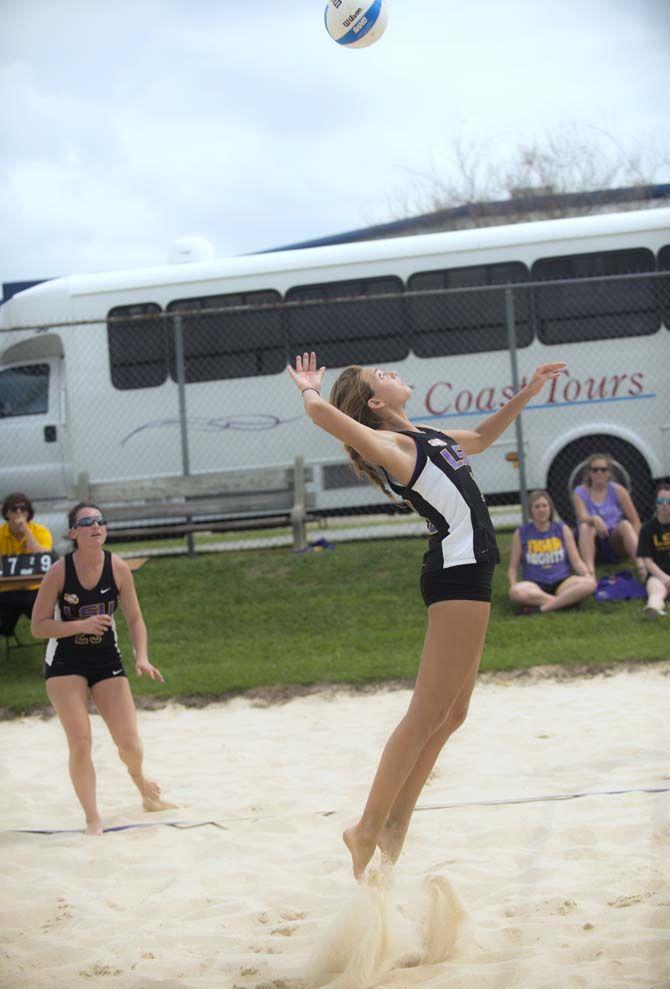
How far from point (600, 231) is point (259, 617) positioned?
19.1 ft

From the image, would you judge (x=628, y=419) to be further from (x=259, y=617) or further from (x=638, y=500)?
(x=259, y=617)

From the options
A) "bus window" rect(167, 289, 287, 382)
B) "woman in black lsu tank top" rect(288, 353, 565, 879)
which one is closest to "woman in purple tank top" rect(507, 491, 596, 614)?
"bus window" rect(167, 289, 287, 382)

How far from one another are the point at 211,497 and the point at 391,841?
753 centimetres

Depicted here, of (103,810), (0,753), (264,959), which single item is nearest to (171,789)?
(103,810)

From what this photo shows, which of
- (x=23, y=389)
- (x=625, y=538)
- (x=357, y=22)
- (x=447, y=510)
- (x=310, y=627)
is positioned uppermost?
(x=357, y=22)

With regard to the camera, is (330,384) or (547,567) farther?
(330,384)

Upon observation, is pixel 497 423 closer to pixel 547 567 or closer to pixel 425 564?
pixel 425 564

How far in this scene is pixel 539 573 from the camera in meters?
9.25

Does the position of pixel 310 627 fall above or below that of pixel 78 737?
below

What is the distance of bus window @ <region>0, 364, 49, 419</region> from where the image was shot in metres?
12.3

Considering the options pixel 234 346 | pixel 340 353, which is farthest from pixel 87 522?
pixel 340 353

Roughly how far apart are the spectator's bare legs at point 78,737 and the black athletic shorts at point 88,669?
0.04 m

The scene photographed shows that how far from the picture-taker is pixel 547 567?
9.20m

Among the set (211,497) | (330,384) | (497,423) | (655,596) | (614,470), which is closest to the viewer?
(497,423)
